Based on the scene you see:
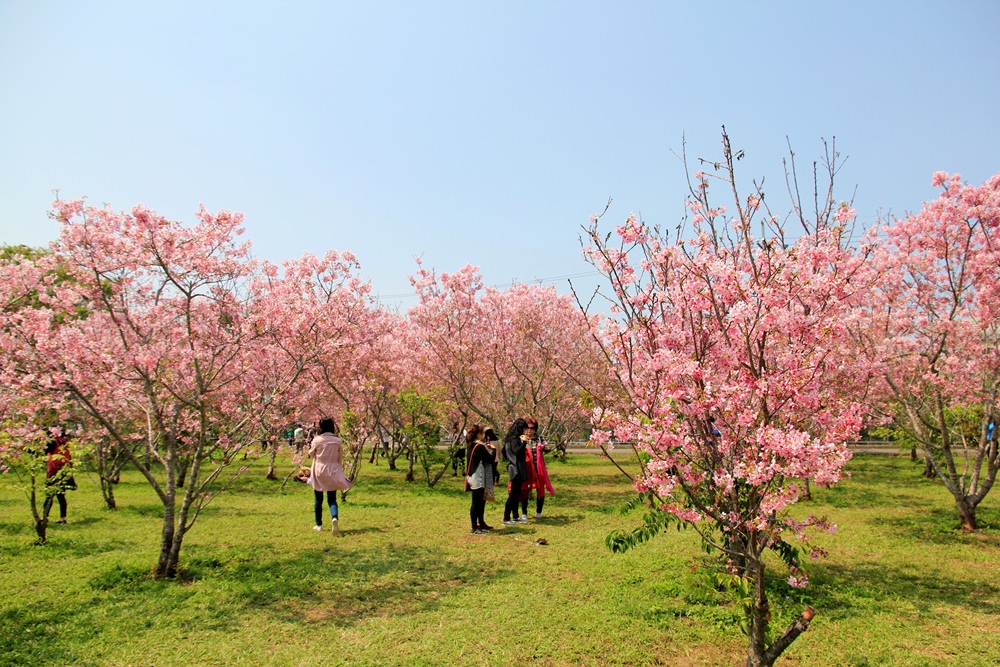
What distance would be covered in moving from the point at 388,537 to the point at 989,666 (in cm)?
720

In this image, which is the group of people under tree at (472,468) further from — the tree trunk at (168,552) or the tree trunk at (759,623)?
the tree trunk at (759,623)

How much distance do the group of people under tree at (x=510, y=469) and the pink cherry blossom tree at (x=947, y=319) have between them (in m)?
5.37

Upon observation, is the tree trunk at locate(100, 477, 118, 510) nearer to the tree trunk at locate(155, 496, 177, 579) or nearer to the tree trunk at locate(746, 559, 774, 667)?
the tree trunk at locate(155, 496, 177, 579)

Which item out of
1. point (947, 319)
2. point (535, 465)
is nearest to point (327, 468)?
point (535, 465)

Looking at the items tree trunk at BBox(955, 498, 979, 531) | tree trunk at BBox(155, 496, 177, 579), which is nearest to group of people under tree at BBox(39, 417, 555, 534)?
tree trunk at BBox(155, 496, 177, 579)

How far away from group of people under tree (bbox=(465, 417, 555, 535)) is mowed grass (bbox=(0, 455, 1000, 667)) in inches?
16.7

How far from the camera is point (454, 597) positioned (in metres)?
6.28

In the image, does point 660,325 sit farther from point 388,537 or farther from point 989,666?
point 388,537

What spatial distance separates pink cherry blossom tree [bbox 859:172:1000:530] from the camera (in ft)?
29.0

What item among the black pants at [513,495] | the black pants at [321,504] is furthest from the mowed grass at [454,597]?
the black pants at [513,495]

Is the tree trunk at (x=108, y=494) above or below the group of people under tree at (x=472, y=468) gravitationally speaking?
below

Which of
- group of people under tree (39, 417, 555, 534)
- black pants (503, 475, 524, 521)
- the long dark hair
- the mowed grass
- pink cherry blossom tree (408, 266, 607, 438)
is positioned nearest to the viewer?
the mowed grass

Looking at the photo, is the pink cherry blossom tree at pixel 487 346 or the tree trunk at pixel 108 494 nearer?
the tree trunk at pixel 108 494

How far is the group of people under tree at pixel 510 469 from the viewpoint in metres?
9.52
